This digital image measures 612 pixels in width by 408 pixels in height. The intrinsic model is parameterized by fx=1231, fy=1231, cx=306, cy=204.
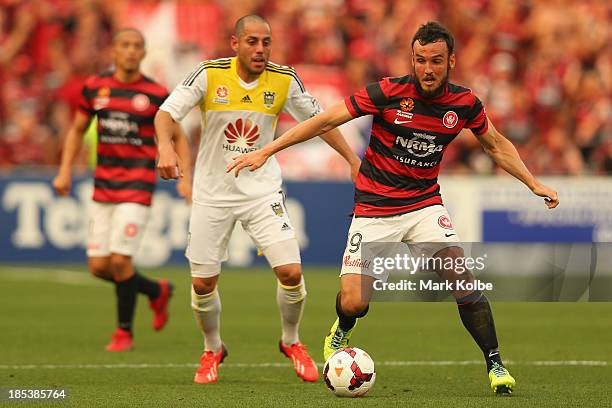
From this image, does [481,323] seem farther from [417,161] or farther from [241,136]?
[241,136]

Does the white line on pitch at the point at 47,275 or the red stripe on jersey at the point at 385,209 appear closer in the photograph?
the red stripe on jersey at the point at 385,209

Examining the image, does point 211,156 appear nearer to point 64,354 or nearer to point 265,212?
point 265,212

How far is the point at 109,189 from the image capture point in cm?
1072

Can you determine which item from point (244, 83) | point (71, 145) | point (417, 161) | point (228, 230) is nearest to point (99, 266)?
point (71, 145)

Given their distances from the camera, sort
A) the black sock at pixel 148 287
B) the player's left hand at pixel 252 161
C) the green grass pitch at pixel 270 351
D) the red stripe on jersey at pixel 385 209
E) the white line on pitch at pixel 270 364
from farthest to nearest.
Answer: the black sock at pixel 148 287
the white line on pitch at pixel 270 364
the red stripe on jersey at pixel 385 209
the green grass pitch at pixel 270 351
the player's left hand at pixel 252 161

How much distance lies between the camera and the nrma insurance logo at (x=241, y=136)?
337 inches

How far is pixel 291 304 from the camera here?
8.80m

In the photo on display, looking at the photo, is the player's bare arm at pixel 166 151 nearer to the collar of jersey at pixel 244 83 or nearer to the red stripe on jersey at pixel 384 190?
the collar of jersey at pixel 244 83

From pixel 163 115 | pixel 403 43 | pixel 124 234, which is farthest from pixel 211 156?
pixel 403 43

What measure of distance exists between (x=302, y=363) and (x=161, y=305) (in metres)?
3.20

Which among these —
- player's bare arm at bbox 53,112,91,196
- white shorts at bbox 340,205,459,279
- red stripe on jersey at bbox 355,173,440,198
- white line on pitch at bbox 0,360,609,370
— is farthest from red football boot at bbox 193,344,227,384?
player's bare arm at bbox 53,112,91,196

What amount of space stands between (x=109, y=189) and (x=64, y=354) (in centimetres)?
152

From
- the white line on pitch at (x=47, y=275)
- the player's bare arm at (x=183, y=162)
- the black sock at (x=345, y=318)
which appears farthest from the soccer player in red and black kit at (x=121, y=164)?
the white line on pitch at (x=47, y=275)

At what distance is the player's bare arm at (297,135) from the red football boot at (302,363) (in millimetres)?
1817
